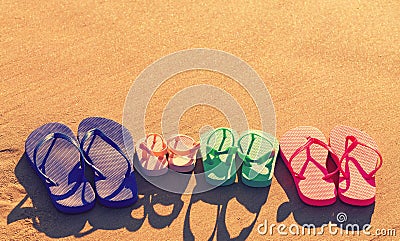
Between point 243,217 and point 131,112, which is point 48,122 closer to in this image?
point 131,112

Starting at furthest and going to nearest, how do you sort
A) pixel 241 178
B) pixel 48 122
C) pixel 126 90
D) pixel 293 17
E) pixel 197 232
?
pixel 293 17, pixel 126 90, pixel 48 122, pixel 241 178, pixel 197 232

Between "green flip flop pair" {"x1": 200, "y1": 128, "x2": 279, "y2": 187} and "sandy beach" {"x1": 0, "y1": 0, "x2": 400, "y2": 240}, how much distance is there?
0.23ft

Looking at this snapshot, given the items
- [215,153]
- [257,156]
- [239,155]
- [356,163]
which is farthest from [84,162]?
[356,163]

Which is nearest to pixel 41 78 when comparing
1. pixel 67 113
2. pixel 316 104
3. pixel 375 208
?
pixel 67 113

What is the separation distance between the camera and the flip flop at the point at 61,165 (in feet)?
11.7

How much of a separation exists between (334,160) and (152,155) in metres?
1.05

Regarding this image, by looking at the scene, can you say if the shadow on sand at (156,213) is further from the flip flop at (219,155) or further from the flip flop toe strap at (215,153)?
the flip flop toe strap at (215,153)

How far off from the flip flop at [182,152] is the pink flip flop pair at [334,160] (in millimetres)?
525

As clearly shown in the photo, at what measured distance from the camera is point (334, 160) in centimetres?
390

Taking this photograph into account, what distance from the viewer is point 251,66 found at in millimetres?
4578

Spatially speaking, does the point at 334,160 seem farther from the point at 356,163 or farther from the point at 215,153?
the point at 215,153


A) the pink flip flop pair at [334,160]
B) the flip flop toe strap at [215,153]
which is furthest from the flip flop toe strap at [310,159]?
the flip flop toe strap at [215,153]

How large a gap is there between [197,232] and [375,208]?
3.22ft

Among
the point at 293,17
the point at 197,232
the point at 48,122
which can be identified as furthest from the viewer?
the point at 293,17
